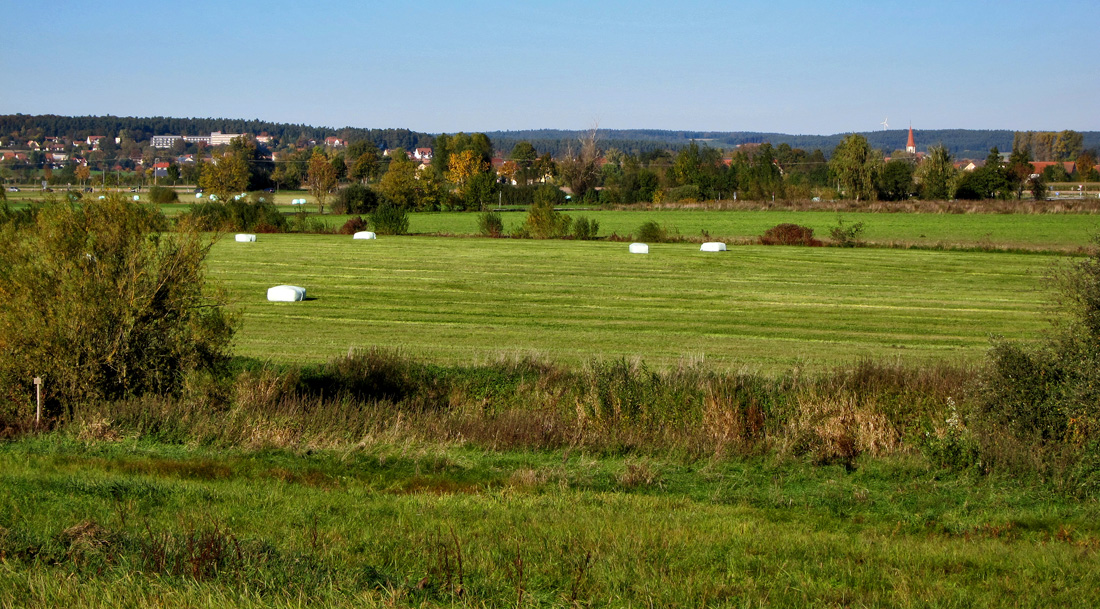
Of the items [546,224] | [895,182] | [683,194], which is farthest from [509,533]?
[683,194]

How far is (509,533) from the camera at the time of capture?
7.57 m

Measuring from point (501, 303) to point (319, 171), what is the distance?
97.8 metres

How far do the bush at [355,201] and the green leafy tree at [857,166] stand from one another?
4277 centimetres

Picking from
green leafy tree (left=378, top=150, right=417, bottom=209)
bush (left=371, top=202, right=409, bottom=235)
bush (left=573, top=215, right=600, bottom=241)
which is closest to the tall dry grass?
bush (left=573, top=215, right=600, bottom=241)

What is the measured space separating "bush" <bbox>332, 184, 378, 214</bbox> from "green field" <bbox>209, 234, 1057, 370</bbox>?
32854 millimetres

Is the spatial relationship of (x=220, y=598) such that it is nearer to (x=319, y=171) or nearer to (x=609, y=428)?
(x=609, y=428)

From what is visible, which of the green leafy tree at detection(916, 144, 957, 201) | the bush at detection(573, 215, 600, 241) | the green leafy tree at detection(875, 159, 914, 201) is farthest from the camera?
the green leafy tree at detection(875, 159, 914, 201)

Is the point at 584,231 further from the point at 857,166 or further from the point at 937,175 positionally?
the point at 937,175

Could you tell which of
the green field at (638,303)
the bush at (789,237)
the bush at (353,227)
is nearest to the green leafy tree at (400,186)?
the bush at (353,227)

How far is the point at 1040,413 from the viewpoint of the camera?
11.5 meters

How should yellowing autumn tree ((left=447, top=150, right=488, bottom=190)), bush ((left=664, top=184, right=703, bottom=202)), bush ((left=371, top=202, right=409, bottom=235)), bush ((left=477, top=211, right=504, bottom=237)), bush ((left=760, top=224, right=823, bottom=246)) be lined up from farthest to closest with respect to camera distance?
yellowing autumn tree ((left=447, top=150, right=488, bottom=190))
bush ((left=664, top=184, right=703, bottom=202))
bush ((left=371, top=202, right=409, bottom=235))
bush ((left=477, top=211, right=504, bottom=237))
bush ((left=760, top=224, right=823, bottom=246))

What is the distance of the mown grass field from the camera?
576 centimetres

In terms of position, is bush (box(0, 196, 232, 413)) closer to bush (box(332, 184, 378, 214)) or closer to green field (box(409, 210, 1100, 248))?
green field (box(409, 210, 1100, 248))

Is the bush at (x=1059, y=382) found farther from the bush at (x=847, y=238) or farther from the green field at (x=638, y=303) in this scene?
the bush at (x=847, y=238)
